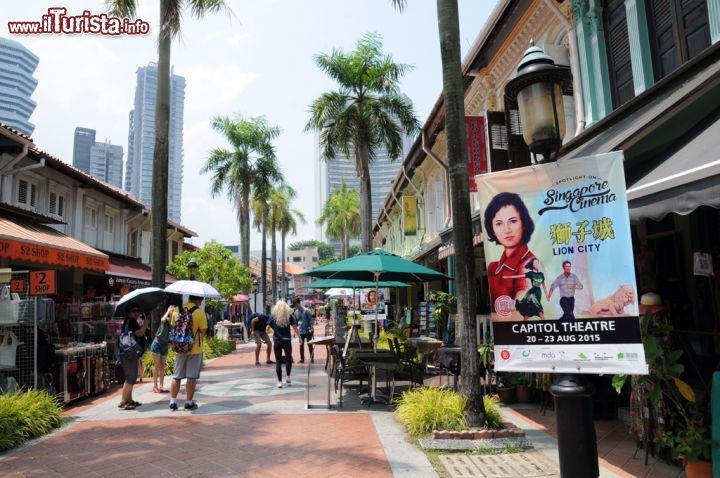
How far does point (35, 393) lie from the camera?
6.64m

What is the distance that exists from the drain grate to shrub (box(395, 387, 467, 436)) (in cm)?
57

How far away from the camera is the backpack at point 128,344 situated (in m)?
7.67

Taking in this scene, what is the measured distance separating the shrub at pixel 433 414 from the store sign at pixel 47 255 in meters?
7.18

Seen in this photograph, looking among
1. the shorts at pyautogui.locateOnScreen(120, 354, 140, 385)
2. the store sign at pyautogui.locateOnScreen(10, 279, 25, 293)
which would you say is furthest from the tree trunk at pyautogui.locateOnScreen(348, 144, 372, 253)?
the store sign at pyautogui.locateOnScreen(10, 279, 25, 293)

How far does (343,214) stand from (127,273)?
33898mm

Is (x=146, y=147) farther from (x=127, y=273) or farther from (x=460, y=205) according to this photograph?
(x=460, y=205)

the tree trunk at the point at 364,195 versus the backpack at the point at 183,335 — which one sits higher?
the tree trunk at the point at 364,195

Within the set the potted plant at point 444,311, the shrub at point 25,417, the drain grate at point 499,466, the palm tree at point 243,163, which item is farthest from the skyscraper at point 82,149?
the drain grate at point 499,466

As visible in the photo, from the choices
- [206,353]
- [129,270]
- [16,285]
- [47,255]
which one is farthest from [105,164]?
[16,285]

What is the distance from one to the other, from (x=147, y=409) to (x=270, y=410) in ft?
6.48

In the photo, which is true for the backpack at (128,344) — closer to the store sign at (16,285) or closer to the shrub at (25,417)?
the shrub at (25,417)

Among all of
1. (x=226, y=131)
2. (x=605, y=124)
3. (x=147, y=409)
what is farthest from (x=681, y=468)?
(x=226, y=131)

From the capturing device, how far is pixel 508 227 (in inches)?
141

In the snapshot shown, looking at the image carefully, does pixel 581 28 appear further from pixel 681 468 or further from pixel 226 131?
pixel 226 131
